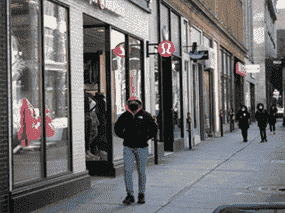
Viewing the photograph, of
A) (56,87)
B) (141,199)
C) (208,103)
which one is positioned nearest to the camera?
(141,199)

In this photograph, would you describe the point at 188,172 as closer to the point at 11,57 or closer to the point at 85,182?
the point at 85,182

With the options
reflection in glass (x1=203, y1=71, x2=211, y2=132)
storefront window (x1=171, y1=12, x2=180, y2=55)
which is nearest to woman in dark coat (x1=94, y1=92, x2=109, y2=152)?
storefront window (x1=171, y1=12, x2=180, y2=55)

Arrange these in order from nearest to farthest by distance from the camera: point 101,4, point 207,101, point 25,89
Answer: point 25,89, point 101,4, point 207,101

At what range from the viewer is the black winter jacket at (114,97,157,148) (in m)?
7.29

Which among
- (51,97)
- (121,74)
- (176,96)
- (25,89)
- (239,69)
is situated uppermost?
(239,69)

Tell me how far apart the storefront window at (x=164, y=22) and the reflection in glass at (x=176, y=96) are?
1.39 m

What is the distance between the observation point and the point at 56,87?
26.7 ft

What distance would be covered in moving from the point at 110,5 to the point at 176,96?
24.6 ft

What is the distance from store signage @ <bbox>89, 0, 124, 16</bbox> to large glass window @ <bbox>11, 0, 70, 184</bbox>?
1.32 m

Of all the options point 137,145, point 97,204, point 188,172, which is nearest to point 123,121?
point 137,145

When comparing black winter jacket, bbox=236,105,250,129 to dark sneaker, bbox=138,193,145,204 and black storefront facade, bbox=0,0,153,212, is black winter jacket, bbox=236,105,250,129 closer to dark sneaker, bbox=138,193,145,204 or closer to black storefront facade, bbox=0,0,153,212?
black storefront facade, bbox=0,0,153,212

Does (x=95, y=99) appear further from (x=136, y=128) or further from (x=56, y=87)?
(x=136, y=128)

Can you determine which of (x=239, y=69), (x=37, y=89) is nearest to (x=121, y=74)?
(x=37, y=89)

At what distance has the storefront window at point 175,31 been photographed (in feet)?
54.9
